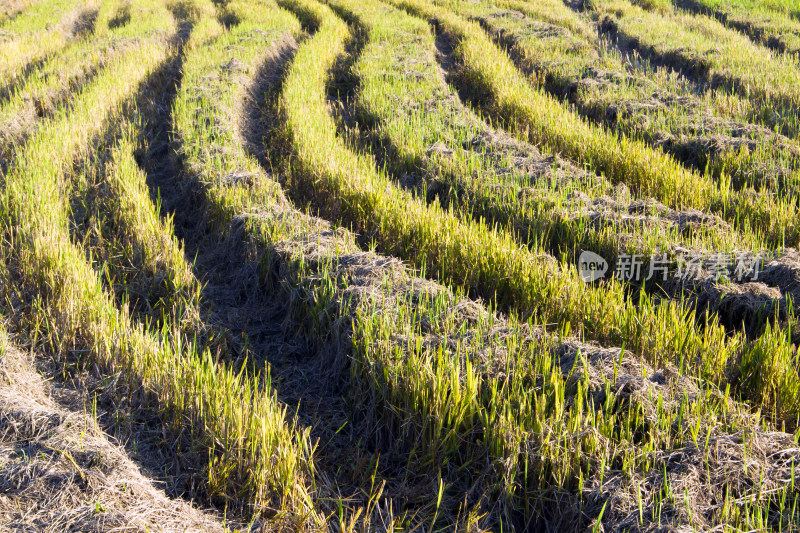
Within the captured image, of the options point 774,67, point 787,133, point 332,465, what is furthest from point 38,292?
point 774,67

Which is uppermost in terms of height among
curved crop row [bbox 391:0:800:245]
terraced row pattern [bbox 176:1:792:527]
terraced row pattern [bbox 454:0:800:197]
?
→ terraced row pattern [bbox 454:0:800:197]

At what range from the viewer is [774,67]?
8055 mm

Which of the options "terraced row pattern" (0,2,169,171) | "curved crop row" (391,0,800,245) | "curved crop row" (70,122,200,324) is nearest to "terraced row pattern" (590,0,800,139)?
"curved crop row" (391,0,800,245)

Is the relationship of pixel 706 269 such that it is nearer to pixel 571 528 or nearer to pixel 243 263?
pixel 571 528

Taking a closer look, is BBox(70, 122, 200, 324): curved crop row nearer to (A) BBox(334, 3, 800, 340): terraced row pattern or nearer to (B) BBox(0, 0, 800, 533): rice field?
(B) BBox(0, 0, 800, 533): rice field

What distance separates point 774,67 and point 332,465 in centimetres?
858

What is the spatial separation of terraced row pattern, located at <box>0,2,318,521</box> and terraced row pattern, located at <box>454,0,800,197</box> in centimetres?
421

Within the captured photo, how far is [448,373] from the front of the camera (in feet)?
8.39

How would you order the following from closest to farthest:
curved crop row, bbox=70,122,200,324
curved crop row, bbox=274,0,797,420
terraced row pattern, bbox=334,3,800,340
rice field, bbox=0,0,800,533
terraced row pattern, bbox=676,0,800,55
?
rice field, bbox=0,0,800,533, curved crop row, bbox=274,0,797,420, terraced row pattern, bbox=334,3,800,340, curved crop row, bbox=70,122,200,324, terraced row pattern, bbox=676,0,800,55

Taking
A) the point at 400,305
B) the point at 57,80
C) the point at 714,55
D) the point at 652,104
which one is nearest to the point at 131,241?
the point at 400,305

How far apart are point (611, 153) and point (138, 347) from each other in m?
4.36

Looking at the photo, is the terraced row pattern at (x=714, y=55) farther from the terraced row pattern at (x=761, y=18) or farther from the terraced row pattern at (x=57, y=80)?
the terraced row pattern at (x=57, y=80)

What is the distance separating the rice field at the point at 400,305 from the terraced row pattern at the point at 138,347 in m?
0.02

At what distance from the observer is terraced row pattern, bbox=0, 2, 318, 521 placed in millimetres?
2227
